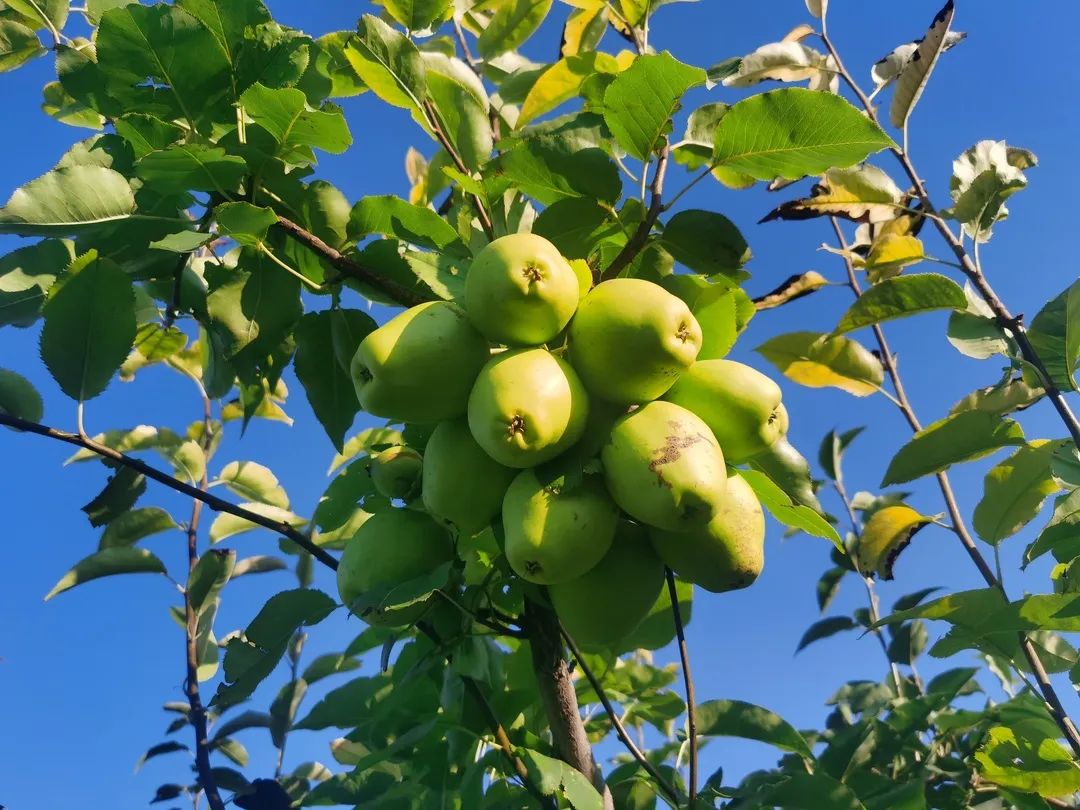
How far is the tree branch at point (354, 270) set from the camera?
1592mm

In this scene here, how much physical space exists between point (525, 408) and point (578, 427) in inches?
6.7

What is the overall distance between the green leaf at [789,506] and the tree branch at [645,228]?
48cm

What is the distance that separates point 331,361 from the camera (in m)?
1.83

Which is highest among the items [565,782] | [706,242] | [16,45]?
[16,45]

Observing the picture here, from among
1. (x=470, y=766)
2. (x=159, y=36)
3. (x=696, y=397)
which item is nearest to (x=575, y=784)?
(x=470, y=766)

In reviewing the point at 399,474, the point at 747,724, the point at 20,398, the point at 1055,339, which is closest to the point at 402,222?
the point at 399,474

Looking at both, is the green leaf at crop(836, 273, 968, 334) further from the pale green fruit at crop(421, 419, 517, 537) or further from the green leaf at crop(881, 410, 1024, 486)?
the pale green fruit at crop(421, 419, 517, 537)

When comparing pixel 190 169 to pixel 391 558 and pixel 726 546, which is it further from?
pixel 726 546

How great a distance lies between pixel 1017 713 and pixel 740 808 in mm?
1344

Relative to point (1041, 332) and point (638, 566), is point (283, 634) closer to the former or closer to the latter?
point (638, 566)

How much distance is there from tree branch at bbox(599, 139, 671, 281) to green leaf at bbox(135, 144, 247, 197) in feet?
2.50

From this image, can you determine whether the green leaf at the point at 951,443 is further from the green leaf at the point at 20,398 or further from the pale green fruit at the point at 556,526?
the green leaf at the point at 20,398

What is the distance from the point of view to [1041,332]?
226 centimetres

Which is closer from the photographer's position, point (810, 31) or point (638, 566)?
point (638, 566)
